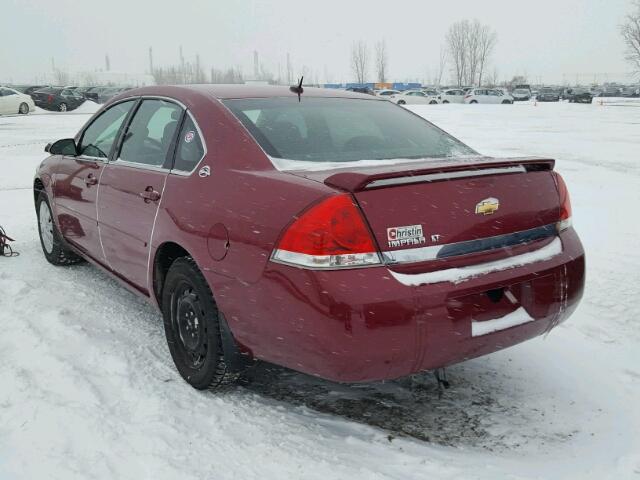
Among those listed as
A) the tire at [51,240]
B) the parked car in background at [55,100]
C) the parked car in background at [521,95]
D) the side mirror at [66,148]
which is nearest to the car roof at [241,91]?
the side mirror at [66,148]

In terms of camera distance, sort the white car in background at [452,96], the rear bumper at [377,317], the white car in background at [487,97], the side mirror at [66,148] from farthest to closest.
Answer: the white car in background at [452,96] → the white car in background at [487,97] → the side mirror at [66,148] → the rear bumper at [377,317]

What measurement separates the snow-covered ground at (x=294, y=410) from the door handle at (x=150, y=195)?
895 mm

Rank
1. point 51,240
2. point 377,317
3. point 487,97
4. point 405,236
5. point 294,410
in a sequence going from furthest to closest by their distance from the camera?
point 487,97 < point 51,240 < point 294,410 < point 405,236 < point 377,317

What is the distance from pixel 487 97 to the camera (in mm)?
49062

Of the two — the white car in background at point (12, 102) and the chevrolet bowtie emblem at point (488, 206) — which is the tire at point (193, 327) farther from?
the white car in background at point (12, 102)

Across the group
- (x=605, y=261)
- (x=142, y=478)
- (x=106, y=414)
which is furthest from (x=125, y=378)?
(x=605, y=261)

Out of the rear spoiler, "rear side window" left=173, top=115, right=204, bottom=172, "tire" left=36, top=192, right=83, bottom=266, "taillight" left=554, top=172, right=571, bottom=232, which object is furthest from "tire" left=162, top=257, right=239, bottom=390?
"tire" left=36, top=192, right=83, bottom=266

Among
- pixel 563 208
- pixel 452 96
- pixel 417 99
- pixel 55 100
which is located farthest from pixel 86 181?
pixel 452 96

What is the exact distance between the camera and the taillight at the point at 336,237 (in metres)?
2.30

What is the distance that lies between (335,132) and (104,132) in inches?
76.9

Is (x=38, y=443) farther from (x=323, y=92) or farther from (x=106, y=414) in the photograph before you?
(x=323, y=92)

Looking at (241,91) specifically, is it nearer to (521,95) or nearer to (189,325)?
(189,325)

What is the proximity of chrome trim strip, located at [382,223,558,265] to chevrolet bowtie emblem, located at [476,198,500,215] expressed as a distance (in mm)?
112

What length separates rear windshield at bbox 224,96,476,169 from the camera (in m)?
2.99
